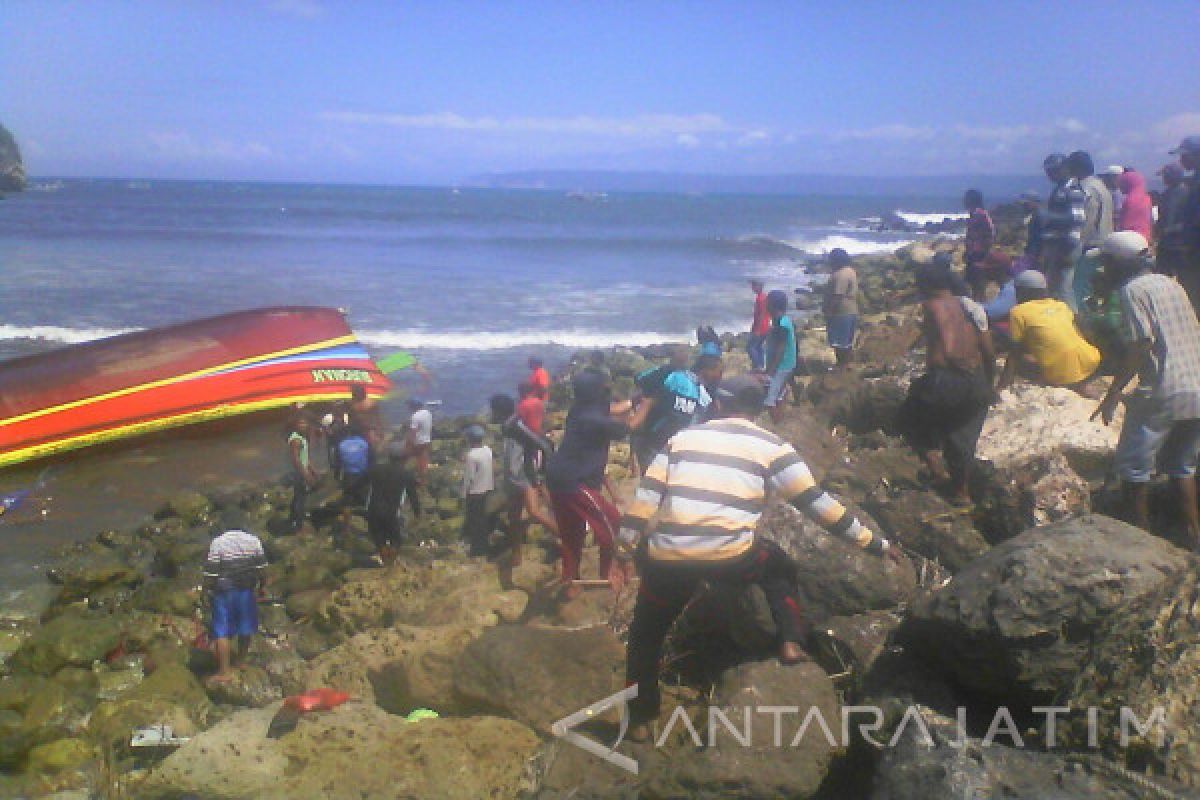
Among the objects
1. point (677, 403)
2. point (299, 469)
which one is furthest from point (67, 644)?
point (677, 403)

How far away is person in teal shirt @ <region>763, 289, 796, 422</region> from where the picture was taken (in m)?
9.73

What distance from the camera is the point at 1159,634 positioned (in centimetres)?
345

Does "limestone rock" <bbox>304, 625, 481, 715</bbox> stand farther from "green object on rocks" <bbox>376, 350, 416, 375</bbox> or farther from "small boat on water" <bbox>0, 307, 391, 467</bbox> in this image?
"green object on rocks" <bbox>376, 350, 416, 375</bbox>

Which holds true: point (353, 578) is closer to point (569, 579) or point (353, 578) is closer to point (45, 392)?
point (569, 579)

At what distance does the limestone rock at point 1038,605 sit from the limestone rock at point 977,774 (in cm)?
42

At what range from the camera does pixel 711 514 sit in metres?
4.00

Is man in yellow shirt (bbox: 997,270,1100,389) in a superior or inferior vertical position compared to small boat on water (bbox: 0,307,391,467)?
superior

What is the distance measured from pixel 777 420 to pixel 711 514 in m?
3.98

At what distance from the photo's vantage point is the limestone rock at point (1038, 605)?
3.62 metres

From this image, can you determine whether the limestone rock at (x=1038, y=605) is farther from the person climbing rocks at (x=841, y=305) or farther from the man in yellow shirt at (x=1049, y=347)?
the person climbing rocks at (x=841, y=305)

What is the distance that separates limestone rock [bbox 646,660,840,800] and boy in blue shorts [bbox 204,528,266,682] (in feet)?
13.8

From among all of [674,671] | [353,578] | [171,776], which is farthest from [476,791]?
[353,578]

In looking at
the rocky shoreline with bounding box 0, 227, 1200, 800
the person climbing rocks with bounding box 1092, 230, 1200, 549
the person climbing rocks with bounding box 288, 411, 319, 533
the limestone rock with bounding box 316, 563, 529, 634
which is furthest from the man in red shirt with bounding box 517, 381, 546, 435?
the person climbing rocks with bounding box 1092, 230, 1200, 549

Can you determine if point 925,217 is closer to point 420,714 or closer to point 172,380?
point 172,380
